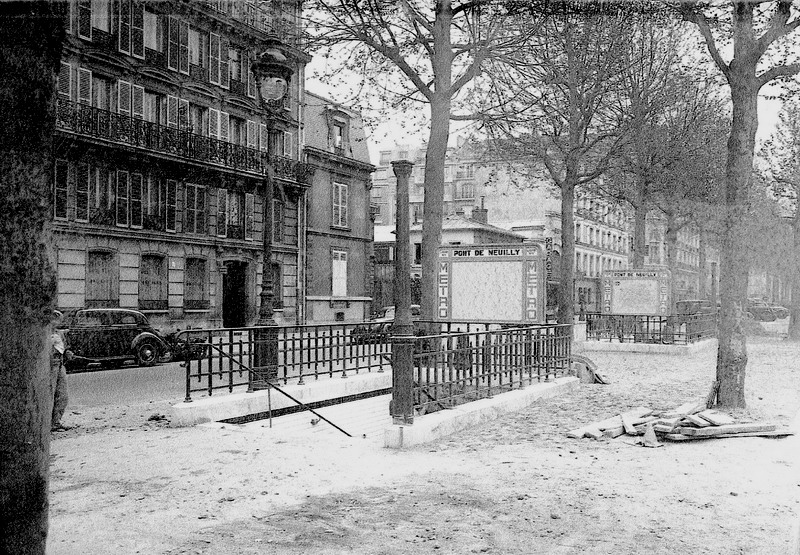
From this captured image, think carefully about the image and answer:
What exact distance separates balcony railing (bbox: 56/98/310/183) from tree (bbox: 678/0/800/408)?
898 cm

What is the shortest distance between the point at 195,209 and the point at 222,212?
Result: 1.78m

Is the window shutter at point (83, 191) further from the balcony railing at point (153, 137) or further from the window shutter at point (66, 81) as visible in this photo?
the window shutter at point (66, 81)

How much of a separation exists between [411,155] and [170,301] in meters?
54.9

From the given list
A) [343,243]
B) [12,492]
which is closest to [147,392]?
[12,492]

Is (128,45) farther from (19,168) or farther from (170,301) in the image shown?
(19,168)

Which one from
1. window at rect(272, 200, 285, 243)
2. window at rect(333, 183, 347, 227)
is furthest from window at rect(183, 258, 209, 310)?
window at rect(333, 183, 347, 227)

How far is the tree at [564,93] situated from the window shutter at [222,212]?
9.83 meters

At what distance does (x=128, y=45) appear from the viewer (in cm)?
2150

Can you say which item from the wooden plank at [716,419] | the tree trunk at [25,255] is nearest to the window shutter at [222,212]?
the wooden plank at [716,419]

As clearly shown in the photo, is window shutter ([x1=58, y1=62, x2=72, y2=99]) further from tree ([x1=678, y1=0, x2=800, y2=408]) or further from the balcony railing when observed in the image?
tree ([x1=678, y1=0, x2=800, y2=408])

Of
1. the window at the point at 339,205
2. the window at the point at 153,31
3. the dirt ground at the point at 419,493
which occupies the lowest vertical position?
the dirt ground at the point at 419,493

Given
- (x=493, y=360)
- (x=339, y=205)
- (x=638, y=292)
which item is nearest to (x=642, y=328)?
(x=638, y=292)

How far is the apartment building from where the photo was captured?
19359 mm

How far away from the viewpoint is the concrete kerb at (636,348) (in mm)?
22922
